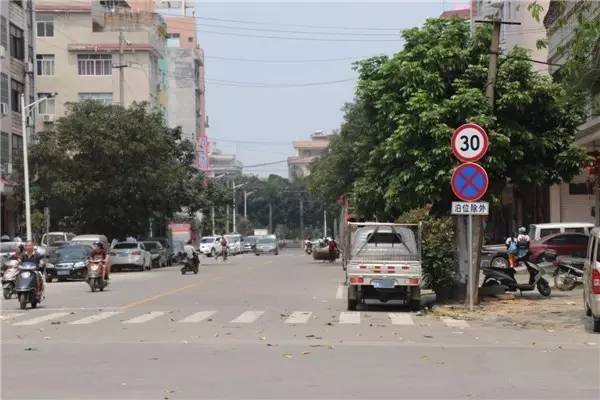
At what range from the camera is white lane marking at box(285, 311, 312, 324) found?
17.5 metres

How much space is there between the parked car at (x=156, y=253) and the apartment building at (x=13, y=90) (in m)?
8.26

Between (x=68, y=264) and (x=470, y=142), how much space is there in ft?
74.9

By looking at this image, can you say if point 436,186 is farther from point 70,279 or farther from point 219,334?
point 70,279

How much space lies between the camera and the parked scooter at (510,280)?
875 inches

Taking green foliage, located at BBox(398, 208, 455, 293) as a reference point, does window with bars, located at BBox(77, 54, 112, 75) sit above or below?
above

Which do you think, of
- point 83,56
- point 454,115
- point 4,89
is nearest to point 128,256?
point 4,89

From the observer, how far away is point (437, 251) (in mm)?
22031

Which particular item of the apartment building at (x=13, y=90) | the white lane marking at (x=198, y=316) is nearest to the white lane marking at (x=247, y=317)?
the white lane marking at (x=198, y=316)

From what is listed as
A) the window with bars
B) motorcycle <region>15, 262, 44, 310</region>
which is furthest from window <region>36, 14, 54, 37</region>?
motorcycle <region>15, 262, 44, 310</region>

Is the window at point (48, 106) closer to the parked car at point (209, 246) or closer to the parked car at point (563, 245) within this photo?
the parked car at point (209, 246)

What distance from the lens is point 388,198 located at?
2112cm

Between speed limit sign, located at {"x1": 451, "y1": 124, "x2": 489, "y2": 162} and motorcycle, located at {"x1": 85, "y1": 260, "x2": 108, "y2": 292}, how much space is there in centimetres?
1510

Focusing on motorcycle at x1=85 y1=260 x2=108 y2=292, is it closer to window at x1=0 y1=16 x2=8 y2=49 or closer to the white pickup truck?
the white pickup truck

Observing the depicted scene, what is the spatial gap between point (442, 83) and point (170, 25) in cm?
9532
